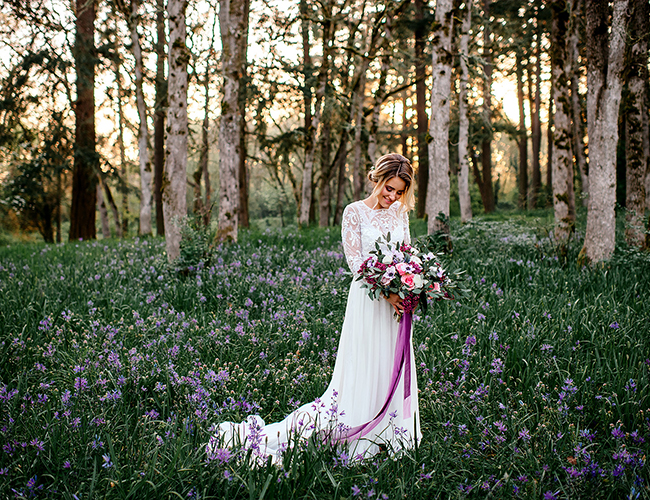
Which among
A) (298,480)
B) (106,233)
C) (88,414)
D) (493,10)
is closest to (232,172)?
(88,414)

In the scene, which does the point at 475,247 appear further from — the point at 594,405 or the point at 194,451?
the point at 194,451

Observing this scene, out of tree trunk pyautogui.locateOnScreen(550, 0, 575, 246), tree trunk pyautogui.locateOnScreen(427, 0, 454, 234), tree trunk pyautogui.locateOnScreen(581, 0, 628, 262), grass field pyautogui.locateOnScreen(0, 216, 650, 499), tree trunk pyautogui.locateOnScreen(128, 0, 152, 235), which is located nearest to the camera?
grass field pyautogui.locateOnScreen(0, 216, 650, 499)

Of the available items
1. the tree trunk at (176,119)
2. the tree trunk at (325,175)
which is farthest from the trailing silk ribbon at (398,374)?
the tree trunk at (325,175)

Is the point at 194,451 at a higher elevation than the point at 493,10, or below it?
below

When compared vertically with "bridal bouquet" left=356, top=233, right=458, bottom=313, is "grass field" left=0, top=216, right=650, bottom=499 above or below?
below

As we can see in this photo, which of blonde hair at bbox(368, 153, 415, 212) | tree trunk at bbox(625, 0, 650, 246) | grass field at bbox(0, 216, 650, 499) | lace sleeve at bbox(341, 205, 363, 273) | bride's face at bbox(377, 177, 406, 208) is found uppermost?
tree trunk at bbox(625, 0, 650, 246)

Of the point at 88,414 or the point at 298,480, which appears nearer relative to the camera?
the point at 298,480

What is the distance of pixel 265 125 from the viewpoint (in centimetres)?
1878

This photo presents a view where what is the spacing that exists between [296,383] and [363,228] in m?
1.47

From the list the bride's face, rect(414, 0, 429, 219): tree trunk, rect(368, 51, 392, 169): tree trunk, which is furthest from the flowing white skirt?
rect(414, 0, 429, 219): tree trunk

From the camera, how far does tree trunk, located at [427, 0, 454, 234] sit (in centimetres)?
777

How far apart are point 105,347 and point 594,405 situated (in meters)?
4.31

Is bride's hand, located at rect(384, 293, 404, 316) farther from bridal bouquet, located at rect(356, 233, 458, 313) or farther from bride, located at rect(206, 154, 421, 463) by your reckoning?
bride, located at rect(206, 154, 421, 463)

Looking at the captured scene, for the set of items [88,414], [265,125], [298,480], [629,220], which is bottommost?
[298,480]
